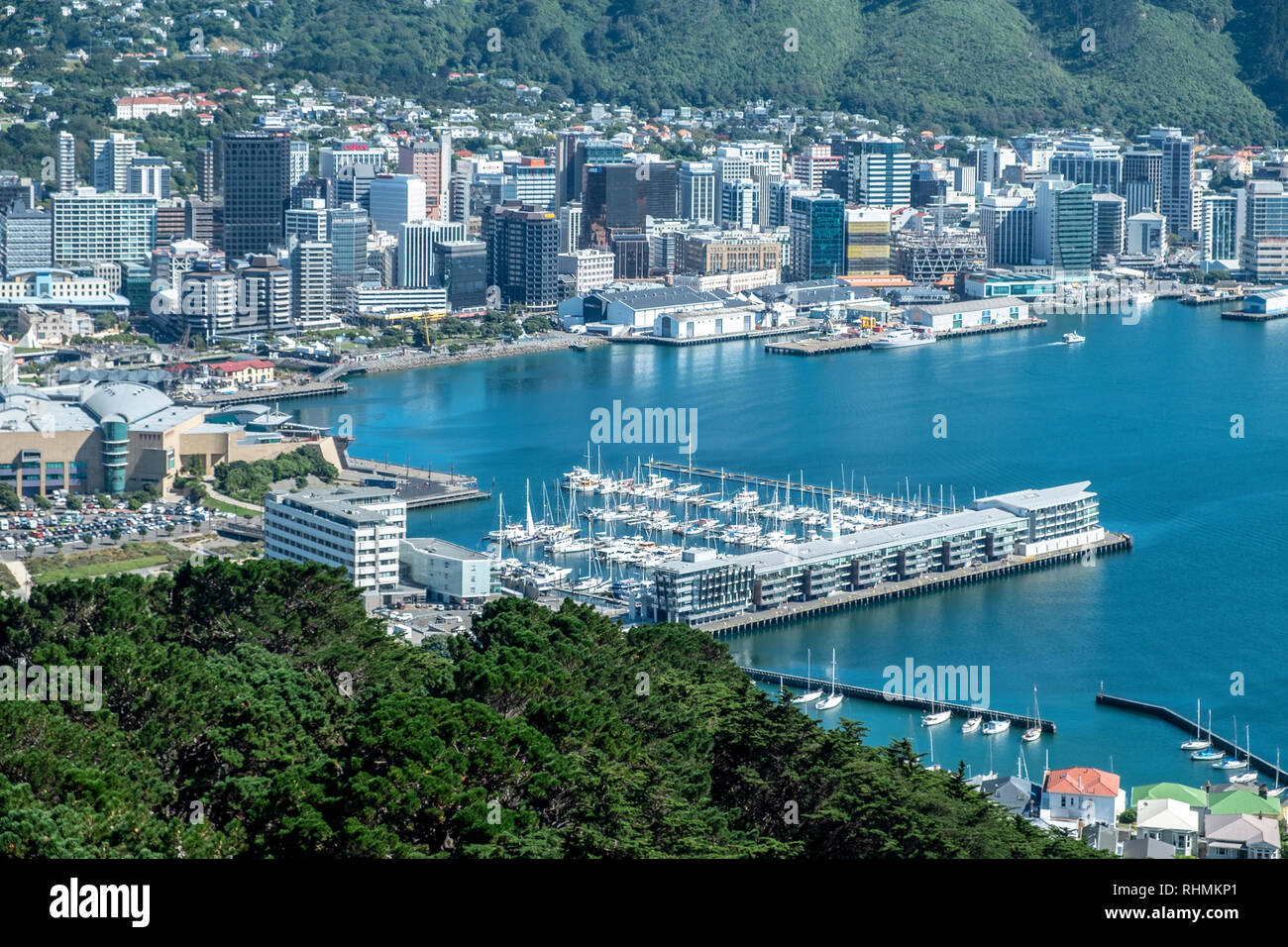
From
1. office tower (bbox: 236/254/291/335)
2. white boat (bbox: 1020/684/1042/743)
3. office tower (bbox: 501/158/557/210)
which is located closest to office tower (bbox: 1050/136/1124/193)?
office tower (bbox: 501/158/557/210)

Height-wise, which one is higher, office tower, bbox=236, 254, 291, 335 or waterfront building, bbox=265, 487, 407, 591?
office tower, bbox=236, 254, 291, 335

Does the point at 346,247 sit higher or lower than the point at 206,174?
lower

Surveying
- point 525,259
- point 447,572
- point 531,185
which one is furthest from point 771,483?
point 531,185

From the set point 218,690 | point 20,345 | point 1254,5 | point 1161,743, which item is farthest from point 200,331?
point 1254,5

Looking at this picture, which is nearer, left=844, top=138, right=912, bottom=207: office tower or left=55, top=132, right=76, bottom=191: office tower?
left=55, top=132, right=76, bottom=191: office tower

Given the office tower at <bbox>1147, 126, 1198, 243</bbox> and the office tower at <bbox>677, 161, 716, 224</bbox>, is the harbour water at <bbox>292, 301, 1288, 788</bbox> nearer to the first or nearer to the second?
the office tower at <bbox>1147, 126, 1198, 243</bbox>

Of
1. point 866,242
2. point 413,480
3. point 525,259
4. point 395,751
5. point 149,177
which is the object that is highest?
point 149,177

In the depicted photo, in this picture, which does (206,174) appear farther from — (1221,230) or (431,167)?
(1221,230)

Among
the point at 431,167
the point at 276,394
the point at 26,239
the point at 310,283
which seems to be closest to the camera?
the point at 276,394
